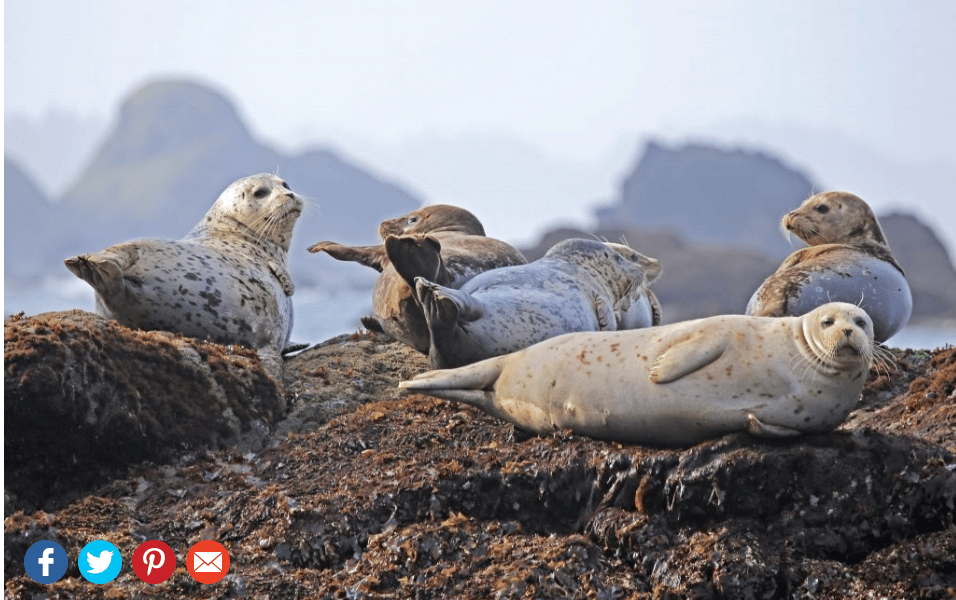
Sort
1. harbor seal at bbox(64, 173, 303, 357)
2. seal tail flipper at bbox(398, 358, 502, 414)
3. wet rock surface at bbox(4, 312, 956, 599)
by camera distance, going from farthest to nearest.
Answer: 1. harbor seal at bbox(64, 173, 303, 357)
2. seal tail flipper at bbox(398, 358, 502, 414)
3. wet rock surface at bbox(4, 312, 956, 599)

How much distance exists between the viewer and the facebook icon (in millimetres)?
4660

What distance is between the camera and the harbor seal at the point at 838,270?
7.94m

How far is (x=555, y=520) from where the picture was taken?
16.7 feet

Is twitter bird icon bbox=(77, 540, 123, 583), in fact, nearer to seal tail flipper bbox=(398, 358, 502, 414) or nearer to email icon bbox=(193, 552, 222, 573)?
email icon bbox=(193, 552, 222, 573)

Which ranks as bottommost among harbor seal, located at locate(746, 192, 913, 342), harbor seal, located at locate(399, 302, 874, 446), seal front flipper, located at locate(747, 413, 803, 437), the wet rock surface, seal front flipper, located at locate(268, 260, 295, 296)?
the wet rock surface

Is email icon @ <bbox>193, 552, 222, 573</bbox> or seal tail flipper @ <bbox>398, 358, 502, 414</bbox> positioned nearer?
email icon @ <bbox>193, 552, 222, 573</bbox>

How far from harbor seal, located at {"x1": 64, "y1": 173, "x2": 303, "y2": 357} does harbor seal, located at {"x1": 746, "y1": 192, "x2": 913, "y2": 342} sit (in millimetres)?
2970

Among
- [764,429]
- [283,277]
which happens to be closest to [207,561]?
[764,429]

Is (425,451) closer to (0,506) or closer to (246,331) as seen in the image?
(0,506)

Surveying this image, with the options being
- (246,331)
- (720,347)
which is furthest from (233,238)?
(720,347)

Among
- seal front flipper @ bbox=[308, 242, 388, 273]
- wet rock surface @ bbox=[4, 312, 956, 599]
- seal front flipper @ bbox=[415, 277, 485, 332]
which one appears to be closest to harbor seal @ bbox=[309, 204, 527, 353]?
seal front flipper @ bbox=[308, 242, 388, 273]

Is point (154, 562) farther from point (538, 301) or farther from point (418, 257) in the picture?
point (538, 301)

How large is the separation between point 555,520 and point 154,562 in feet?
4.93

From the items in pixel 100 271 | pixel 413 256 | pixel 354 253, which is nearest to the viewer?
pixel 413 256
